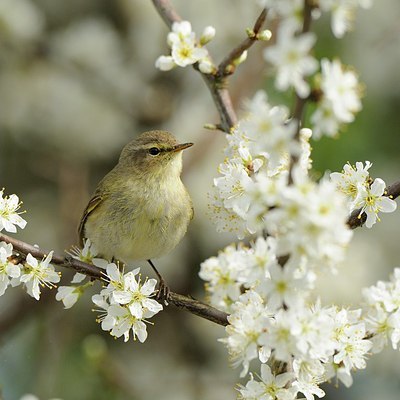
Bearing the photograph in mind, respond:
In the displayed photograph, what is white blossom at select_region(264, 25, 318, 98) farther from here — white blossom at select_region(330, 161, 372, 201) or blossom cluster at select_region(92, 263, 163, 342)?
blossom cluster at select_region(92, 263, 163, 342)

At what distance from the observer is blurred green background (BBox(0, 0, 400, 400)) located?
5.30m

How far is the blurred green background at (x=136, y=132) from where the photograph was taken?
5297 millimetres

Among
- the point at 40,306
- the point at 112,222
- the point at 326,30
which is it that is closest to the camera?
the point at 112,222

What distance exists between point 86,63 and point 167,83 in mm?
586

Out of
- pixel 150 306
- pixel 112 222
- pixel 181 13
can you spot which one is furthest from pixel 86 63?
pixel 150 306

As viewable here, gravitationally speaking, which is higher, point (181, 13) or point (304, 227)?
point (181, 13)

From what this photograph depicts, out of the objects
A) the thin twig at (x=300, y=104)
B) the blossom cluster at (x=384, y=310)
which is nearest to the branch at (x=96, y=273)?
the blossom cluster at (x=384, y=310)

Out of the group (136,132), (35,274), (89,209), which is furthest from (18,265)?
(136,132)

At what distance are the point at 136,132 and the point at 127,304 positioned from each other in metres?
3.55

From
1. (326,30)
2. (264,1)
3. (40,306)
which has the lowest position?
(264,1)

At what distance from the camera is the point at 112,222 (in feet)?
11.0

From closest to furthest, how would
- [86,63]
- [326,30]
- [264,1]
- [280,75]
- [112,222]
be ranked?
[280,75], [264,1], [112,222], [326,30], [86,63]

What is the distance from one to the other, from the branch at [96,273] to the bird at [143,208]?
510mm

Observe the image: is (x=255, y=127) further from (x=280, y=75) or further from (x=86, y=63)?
(x=86, y=63)
